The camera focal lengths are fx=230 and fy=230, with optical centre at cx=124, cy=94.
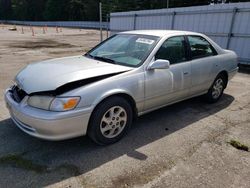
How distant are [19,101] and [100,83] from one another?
1.11m

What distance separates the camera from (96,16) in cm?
5800

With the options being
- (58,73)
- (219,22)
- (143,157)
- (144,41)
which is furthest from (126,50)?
(219,22)

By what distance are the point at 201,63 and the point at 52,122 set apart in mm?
2954

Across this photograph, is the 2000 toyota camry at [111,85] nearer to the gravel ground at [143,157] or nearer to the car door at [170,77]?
the car door at [170,77]

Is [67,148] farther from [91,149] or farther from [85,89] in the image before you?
[85,89]

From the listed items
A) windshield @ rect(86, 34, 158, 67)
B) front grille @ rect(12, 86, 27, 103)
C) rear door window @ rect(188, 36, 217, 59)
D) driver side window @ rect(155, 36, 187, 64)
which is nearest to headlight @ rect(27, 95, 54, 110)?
front grille @ rect(12, 86, 27, 103)

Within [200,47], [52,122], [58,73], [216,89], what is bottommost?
[216,89]

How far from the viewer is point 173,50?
Result: 3938mm

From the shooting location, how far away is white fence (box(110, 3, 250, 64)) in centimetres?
900

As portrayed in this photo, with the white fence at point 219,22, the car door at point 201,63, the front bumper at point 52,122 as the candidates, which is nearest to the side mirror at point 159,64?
the car door at point 201,63

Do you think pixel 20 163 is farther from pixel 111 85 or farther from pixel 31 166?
pixel 111 85

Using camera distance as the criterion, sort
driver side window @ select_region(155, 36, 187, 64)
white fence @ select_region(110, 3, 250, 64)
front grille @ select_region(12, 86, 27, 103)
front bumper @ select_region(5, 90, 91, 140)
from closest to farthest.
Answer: front bumper @ select_region(5, 90, 91, 140), front grille @ select_region(12, 86, 27, 103), driver side window @ select_region(155, 36, 187, 64), white fence @ select_region(110, 3, 250, 64)

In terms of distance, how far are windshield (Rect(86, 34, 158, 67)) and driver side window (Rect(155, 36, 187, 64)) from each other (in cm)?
18

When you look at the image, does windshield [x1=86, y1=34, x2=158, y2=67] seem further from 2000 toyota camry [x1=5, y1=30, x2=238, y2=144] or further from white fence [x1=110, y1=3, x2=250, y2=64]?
white fence [x1=110, y1=3, x2=250, y2=64]
